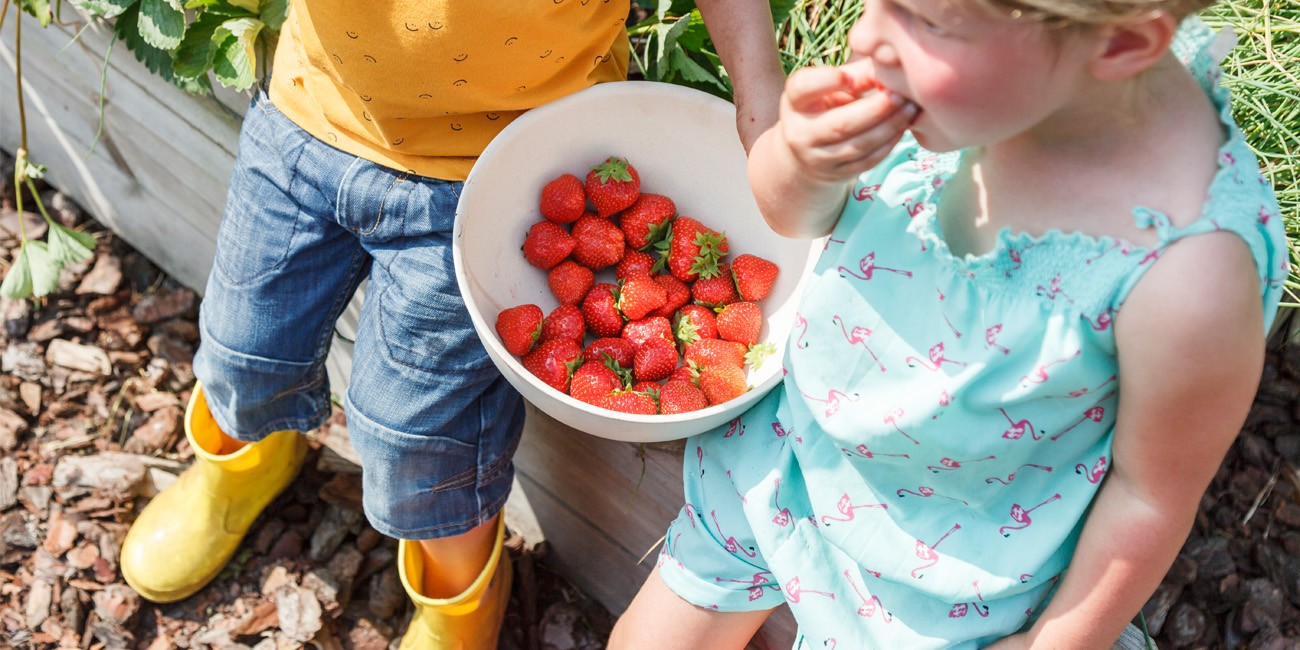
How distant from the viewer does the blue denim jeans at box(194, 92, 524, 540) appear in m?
1.32

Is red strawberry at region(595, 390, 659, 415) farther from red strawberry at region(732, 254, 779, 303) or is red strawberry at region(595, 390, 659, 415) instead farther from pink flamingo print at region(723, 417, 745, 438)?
red strawberry at region(732, 254, 779, 303)

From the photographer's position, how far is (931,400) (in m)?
0.97

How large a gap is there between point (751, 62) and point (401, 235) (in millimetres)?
472

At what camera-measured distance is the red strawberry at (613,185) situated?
1376 mm

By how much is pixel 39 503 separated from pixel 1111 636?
5.70 feet

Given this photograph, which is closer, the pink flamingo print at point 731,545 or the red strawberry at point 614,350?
the pink flamingo print at point 731,545

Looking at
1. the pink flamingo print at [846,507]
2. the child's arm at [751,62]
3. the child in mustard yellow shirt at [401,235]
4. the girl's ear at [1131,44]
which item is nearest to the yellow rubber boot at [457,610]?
the child in mustard yellow shirt at [401,235]

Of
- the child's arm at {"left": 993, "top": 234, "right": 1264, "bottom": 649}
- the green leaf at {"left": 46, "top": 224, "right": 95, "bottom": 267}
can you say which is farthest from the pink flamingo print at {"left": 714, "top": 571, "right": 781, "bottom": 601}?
the green leaf at {"left": 46, "top": 224, "right": 95, "bottom": 267}

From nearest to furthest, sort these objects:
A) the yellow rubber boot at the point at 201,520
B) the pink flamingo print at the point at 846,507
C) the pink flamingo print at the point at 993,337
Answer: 1. the pink flamingo print at the point at 993,337
2. the pink flamingo print at the point at 846,507
3. the yellow rubber boot at the point at 201,520

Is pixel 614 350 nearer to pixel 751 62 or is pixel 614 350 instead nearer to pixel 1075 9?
pixel 751 62

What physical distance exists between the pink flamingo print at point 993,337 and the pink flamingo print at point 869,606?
344 mm

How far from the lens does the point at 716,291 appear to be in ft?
4.44

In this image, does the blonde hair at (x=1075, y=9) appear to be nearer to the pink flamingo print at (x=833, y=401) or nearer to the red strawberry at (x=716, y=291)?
the pink flamingo print at (x=833, y=401)

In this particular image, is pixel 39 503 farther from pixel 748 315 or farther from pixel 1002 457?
pixel 1002 457
